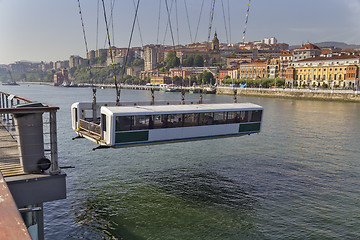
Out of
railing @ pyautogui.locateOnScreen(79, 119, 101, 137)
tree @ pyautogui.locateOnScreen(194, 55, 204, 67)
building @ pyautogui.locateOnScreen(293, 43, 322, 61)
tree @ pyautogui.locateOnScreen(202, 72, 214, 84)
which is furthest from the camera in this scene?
tree @ pyautogui.locateOnScreen(194, 55, 204, 67)

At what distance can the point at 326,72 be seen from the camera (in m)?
86.2

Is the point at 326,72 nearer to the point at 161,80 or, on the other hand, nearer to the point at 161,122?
the point at 161,80

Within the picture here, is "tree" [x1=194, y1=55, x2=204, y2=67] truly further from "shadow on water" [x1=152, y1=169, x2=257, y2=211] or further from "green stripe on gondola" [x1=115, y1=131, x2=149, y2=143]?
"green stripe on gondola" [x1=115, y1=131, x2=149, y2=143]

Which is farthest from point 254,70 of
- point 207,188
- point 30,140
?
point 30,140

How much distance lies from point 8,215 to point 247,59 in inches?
5263

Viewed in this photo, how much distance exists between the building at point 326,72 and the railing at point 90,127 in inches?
2946

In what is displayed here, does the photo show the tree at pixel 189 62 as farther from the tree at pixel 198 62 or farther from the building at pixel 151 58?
the building at pixel 151 58

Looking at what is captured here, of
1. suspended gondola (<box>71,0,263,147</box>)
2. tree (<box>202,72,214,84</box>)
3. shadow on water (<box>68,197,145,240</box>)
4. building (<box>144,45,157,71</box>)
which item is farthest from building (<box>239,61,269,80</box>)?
shadow on water (<box>68,197,145,240</box>)

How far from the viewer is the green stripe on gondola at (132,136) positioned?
39.1ft

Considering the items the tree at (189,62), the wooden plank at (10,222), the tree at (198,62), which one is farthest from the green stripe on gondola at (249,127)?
the tree at (189,62)

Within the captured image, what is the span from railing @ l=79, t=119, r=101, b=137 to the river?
8.39ft

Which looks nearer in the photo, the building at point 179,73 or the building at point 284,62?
the building at point 284,62

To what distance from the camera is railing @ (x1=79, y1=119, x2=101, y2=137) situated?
12680 millimetres

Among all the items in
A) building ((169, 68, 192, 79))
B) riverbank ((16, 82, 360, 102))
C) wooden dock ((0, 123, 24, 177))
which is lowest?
riverbank ((16, 82, 360, 102))
